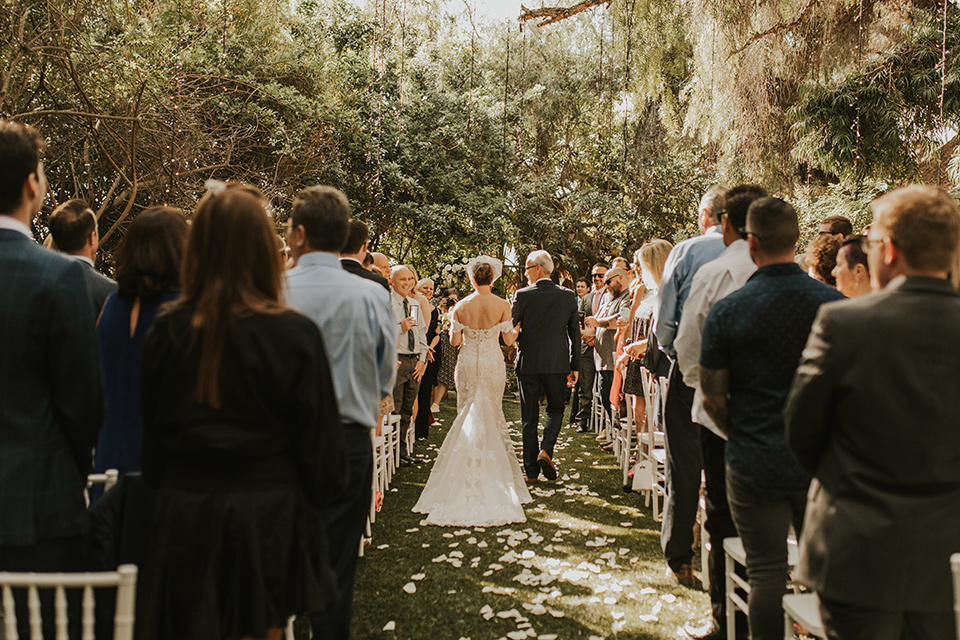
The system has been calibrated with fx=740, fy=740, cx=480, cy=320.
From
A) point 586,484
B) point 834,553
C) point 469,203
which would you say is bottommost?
point 586,484

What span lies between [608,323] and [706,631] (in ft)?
17.2

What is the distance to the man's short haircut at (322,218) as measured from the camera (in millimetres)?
2633

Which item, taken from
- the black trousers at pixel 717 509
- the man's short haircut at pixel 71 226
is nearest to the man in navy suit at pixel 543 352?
the black trousers at pixel 717 509

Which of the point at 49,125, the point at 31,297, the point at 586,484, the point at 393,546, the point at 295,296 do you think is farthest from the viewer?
the point at 49,125

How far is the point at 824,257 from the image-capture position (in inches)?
153

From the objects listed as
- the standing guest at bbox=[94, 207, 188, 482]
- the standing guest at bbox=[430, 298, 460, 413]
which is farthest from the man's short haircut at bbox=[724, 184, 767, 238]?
the standing guest at bbox=[430, 298, 460, 413]

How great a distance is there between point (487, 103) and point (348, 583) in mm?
13113

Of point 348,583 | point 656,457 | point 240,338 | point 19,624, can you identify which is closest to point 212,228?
point 240,338

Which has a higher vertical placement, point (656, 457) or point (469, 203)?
point (469, 203)

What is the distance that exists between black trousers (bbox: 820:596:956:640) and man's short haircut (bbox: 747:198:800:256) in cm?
125

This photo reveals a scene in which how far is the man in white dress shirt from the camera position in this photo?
3.34m

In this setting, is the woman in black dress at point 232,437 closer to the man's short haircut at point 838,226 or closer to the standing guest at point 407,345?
the man's short haircut at point 838,226

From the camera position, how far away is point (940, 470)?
71.9 inches

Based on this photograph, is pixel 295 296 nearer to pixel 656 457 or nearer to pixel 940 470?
pixel 940 470
